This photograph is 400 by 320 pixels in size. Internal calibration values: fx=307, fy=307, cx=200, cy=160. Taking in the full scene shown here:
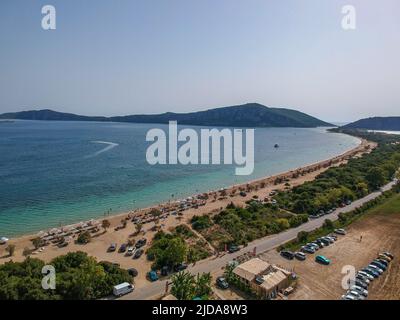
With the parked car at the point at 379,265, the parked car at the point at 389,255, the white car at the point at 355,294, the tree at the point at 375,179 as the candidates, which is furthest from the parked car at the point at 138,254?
the tree at the point at 375,179

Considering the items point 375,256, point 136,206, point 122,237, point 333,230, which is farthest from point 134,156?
point 375,256

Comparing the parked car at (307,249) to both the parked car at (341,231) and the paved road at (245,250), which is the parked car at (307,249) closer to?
the paved road at (245,250)

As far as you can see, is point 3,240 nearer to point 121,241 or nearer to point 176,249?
point 121,241

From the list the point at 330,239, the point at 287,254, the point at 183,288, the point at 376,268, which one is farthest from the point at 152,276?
the point at 376,268

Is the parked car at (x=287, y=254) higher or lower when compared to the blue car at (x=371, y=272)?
higher
